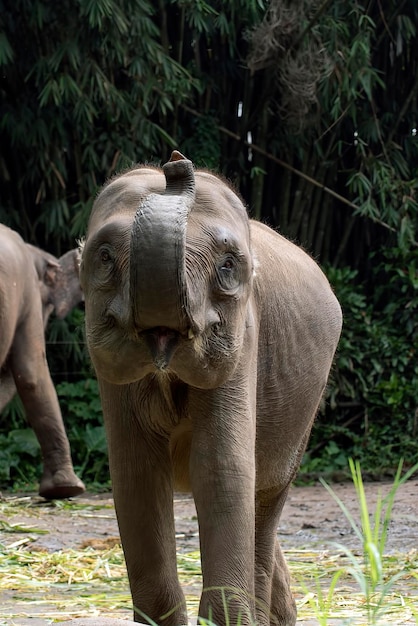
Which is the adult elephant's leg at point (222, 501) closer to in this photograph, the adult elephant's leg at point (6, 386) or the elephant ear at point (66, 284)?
the adult elephant's leg at point (6, 386)

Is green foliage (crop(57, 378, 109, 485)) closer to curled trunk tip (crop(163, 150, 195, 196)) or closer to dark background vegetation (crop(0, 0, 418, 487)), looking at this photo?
dark background vegetation (crop(0, 0, 418, 487))

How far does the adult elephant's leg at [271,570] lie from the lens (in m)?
3.66

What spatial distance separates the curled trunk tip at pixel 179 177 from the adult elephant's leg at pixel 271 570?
4.81ft

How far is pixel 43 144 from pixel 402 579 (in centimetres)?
560

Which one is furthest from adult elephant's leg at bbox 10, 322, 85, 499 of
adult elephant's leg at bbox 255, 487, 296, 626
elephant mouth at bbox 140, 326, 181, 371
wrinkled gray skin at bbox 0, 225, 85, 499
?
elephant mouth at bbox 140, 326, 181, 371

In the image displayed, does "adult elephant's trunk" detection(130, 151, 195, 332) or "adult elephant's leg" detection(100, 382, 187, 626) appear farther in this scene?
"adult elephant's leg" detection(100, 382, 187, 626)

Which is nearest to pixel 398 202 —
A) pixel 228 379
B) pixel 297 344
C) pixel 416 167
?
pixel 416 167

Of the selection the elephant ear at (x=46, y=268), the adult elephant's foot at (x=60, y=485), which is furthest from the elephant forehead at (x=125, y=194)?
the elephant ear at (x=46, y=268)

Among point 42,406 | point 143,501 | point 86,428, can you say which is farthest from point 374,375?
point 143,501

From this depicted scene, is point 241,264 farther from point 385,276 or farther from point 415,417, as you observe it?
A: point 385,276

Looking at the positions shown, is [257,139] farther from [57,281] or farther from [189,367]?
[189,367]

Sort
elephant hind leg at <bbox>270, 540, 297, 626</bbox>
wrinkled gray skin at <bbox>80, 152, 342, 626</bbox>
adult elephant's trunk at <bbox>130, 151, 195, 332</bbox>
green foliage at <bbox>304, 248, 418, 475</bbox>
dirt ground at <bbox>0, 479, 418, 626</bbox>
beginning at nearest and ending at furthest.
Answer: adult elephant's trunk at <bbox>130, 151, 195, 332</bbox> → wrinkled gray skin at <bbox>80, 152, 342, 626</bbox> → elephant hind leg at <bbox>270, 540, 297, 626</bbox> → dirt ground at <bbox>0, 479, 418, 626</bbox> → green foliage at <bbox>304, 248, 418, 475</bbox>

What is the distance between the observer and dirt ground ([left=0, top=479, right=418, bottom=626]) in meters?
6.63

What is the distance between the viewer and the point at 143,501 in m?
3.01
